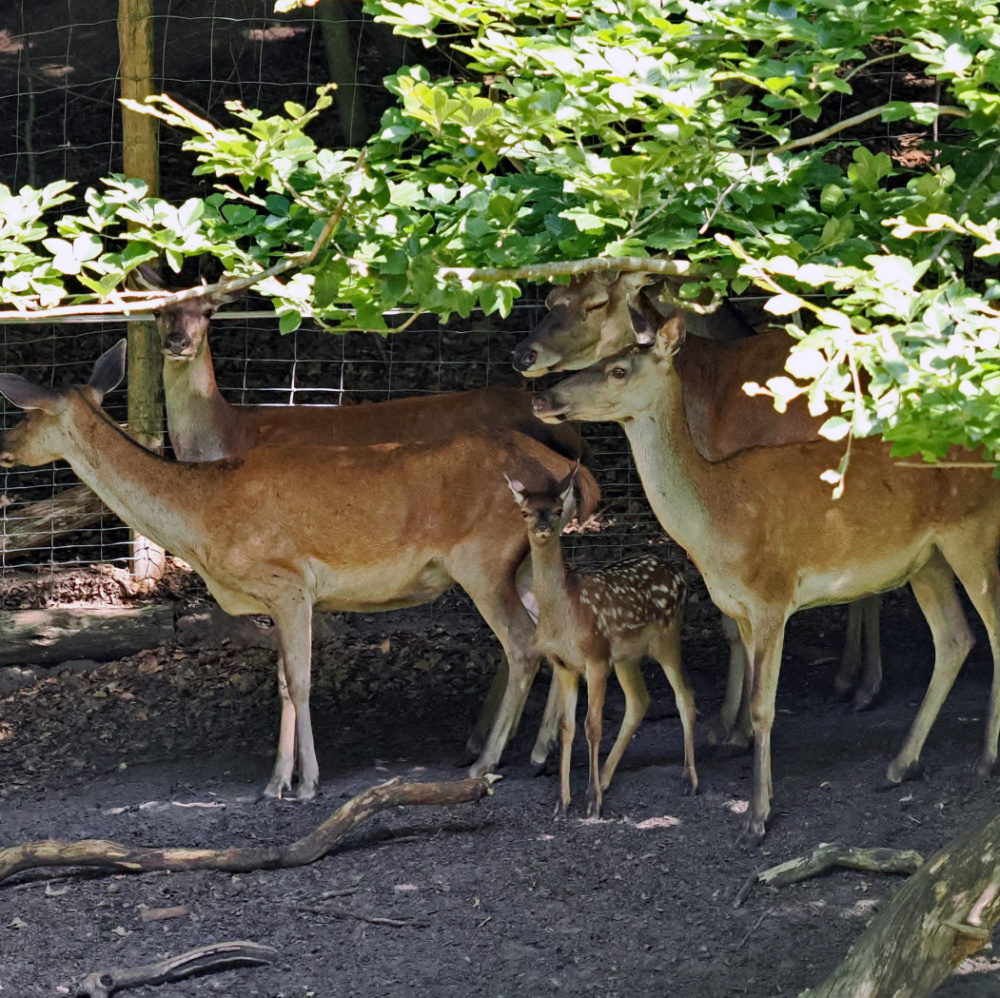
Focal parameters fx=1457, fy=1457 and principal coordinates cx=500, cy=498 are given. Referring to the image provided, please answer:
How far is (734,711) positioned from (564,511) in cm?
149

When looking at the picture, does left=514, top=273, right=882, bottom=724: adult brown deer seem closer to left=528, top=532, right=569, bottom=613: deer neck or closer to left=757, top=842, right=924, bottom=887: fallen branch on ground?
left=528, top=532, right=569, bottom=613: deer neck

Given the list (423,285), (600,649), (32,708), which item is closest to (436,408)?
(600,649)

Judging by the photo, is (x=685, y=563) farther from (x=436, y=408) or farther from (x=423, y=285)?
(x=423, y=285)

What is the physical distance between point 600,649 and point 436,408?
92.2 inches

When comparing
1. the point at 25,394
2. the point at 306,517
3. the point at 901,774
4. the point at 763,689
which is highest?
the point at 25,394

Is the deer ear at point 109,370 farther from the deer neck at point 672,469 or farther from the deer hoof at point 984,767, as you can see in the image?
the deer hoof at point 984,767

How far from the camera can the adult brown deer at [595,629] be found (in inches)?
256

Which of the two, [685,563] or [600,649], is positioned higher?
[600,649]

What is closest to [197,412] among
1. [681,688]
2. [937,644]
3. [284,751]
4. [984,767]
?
[284,751]

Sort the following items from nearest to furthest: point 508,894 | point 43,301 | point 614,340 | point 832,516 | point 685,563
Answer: point 43,301, point 508,894, point 832,516, point 614,340, point 685,563

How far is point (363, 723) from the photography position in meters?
8.06

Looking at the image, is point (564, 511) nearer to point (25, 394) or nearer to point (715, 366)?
point (715, 366)

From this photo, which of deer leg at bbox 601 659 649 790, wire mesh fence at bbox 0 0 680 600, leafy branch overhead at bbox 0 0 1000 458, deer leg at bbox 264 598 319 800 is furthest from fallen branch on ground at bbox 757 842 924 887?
wire mesh fence at bbox 0 0 680 600

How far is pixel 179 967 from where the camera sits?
523 centimetres
